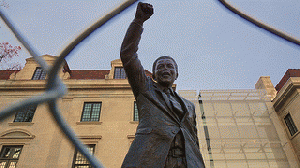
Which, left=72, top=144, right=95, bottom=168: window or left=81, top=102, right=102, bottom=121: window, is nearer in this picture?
left=72, top=144, right=95, bottom=168: window

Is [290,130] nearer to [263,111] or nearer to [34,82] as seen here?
[263,111]

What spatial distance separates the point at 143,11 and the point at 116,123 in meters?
15.9

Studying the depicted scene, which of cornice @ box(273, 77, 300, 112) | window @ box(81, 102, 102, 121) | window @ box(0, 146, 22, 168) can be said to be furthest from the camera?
cornice @ box(273, 77, 300, 112)

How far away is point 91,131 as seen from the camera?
17.2m

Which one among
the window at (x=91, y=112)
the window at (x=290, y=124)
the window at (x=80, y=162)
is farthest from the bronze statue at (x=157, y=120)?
the window at (x=290, y=124)

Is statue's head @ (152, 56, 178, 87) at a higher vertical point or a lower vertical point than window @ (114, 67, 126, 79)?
lower

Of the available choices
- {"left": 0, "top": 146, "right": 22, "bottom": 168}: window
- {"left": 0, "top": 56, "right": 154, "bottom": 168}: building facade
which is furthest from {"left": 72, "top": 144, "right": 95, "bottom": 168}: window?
{"left": 0, "top": 146, "right": 22, "bottom": 168}: window

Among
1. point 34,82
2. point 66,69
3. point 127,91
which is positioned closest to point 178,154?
point 127,91

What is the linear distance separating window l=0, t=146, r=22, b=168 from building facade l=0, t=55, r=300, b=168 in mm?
70

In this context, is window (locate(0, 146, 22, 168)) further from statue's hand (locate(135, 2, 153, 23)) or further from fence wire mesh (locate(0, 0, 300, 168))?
statue's hand (locate(135, 2, 153, 23))

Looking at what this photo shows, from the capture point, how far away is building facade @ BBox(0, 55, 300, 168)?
52.6 feet

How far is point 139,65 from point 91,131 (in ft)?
51.7

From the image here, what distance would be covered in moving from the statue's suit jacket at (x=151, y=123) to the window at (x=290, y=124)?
2403 cm

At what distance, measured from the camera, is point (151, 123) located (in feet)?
8.02
